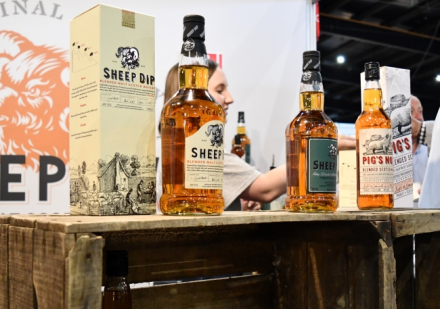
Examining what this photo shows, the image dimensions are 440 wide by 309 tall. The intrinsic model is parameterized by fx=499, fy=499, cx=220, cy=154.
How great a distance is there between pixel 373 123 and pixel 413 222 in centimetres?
23

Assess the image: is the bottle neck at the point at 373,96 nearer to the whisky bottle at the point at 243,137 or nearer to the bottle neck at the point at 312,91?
the bottle neck at the point at 312,91

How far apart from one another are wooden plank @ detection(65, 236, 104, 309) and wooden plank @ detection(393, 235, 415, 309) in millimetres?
784

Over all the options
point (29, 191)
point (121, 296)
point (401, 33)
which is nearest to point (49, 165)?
point (29, 191)

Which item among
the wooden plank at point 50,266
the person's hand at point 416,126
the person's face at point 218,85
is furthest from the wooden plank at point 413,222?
the person's hand at point 416,126

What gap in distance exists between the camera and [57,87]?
77.4 inches

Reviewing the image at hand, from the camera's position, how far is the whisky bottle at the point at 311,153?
2.92 ft

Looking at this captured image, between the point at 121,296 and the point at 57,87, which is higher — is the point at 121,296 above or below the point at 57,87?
below

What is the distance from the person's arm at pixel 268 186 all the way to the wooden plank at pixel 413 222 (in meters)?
0.73

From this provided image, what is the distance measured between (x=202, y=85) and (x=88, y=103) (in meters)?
0.19

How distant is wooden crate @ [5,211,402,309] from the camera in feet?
1.89

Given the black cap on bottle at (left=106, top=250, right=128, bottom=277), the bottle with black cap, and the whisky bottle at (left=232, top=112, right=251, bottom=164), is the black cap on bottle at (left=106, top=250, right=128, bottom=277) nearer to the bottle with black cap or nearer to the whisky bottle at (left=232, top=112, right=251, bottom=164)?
the bottle with black cap

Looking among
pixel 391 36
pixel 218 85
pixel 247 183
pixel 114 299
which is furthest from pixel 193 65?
pixel 391 36

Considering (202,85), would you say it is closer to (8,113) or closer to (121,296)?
(121,296)

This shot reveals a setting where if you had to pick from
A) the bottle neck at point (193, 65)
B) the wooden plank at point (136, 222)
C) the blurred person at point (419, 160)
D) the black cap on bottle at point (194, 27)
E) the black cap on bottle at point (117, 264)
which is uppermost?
the black cap on bottle at point (194, 27)
